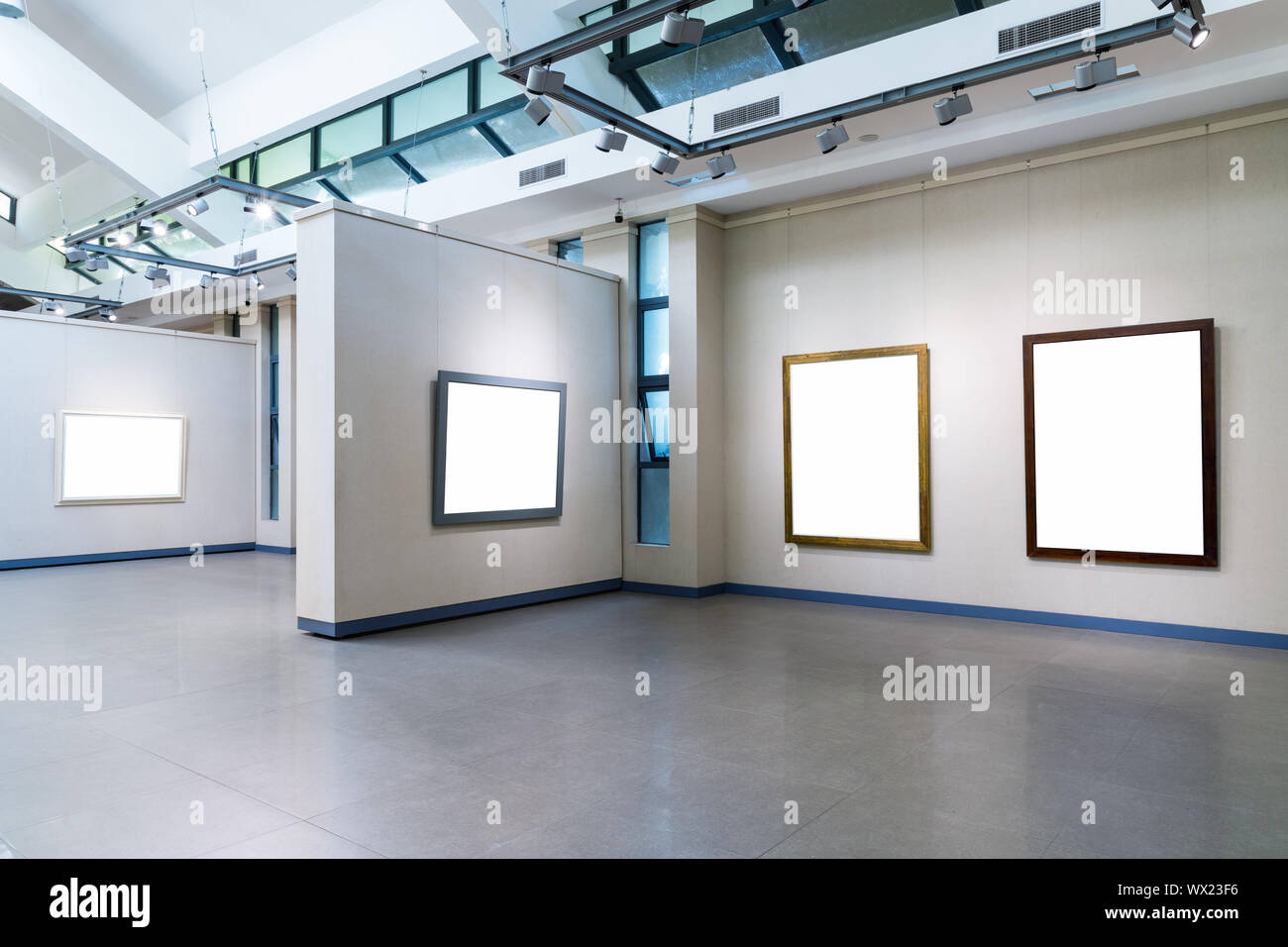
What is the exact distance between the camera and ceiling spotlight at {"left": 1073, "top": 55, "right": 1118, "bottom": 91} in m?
6.00

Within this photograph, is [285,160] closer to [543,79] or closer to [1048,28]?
[543,79]

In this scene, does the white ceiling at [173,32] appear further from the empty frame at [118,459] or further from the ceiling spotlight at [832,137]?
the ceiling spotlight at [832,137]

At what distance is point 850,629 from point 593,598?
10.4 feet

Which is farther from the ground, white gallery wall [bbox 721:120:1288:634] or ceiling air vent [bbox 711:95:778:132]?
ceiling air vent [bbox 711:95:778:132]

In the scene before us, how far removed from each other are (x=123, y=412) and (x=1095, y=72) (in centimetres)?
1426

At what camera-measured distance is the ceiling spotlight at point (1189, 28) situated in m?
5.58

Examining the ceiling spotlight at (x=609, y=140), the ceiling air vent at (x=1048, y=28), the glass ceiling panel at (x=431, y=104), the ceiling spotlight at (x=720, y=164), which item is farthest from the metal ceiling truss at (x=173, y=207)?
the ceiling air vent at (x=1048, y=28)

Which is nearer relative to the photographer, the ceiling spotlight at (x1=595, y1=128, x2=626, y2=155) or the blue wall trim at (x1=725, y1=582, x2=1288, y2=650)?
the blue wall trim at (x1=725, y1=582, x2=1288, y2=650)

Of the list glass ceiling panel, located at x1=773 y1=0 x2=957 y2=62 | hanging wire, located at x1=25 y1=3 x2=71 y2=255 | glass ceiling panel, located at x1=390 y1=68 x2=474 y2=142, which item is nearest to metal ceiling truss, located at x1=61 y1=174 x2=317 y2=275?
hanging wire, located at x1=25 y1=3 x2=71 y2=255

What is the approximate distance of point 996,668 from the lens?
6.21m

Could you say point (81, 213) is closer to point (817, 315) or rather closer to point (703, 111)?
point (703, 111)

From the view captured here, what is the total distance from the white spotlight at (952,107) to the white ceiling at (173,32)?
7.15 metres

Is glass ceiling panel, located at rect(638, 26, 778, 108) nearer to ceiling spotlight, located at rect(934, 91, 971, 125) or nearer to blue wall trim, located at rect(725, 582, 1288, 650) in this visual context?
ceiling spotlight, located at rect(934, 91, 971, 125)

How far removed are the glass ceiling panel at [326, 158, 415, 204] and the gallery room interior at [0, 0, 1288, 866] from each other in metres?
0.08
